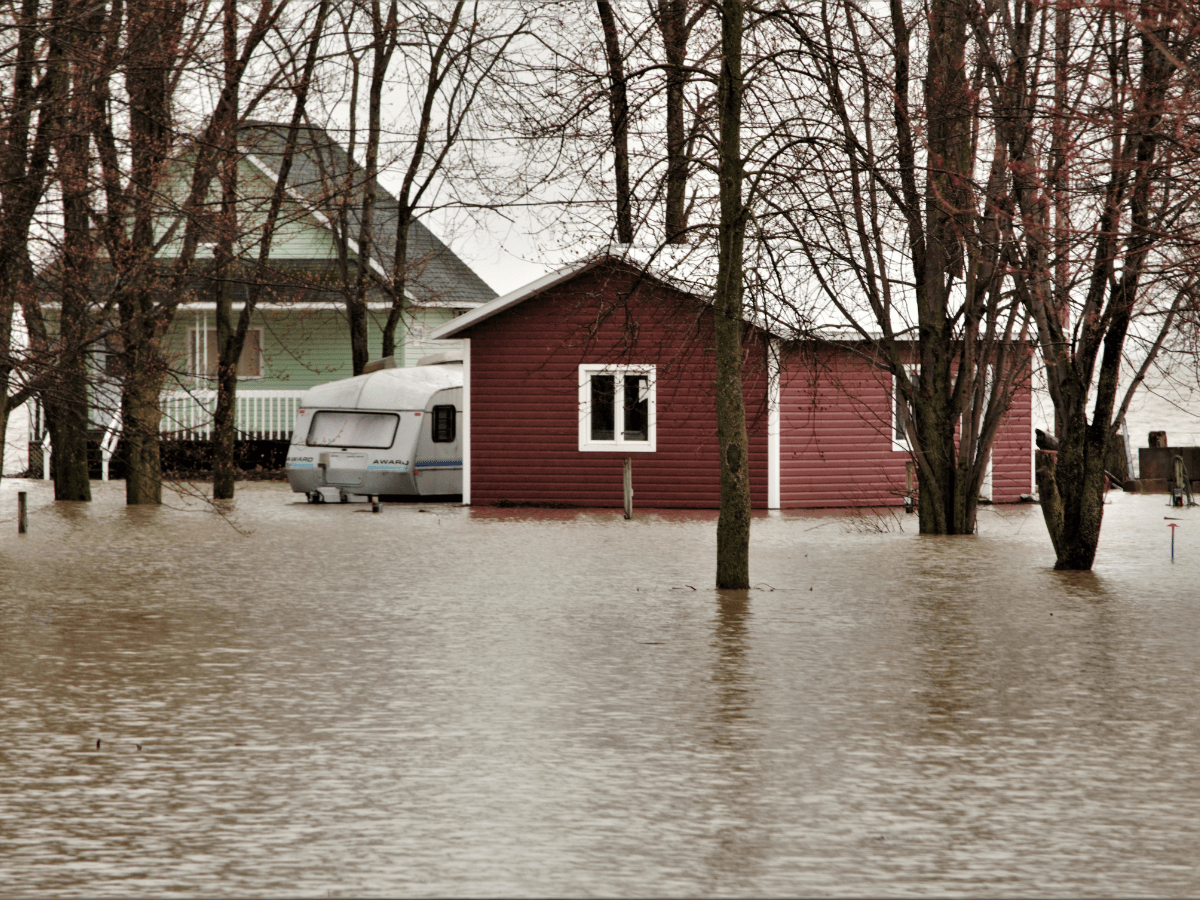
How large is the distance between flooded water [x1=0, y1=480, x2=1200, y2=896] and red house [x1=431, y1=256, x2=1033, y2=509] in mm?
12508

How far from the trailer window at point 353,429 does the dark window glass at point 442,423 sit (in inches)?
30.3

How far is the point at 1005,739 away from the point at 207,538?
17.9 m

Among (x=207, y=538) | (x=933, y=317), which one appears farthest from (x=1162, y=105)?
(x=207, y=538)

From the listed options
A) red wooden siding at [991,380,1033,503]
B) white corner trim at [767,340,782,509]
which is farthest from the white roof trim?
red wooden siding at [991,380,1033,503]

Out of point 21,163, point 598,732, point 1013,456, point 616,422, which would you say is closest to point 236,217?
point 616,422

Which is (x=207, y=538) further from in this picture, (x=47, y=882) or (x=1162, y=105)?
(x=47, y=882)

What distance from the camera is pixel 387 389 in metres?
35.1

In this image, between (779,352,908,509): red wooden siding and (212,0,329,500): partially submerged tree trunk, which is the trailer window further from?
(779,352,908,509): red wooden siding

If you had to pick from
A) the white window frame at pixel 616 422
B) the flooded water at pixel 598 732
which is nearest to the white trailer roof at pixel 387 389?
the white window frame at pixel 616 422

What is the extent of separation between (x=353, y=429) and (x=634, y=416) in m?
6.07

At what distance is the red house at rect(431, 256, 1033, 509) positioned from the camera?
32156 mm

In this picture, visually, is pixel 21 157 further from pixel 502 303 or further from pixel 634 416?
pixel 634 416

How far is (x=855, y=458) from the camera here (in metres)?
32.8

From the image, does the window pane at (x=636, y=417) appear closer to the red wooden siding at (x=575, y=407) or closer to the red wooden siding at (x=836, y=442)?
the red wooden siding at (x=575, y=407)
